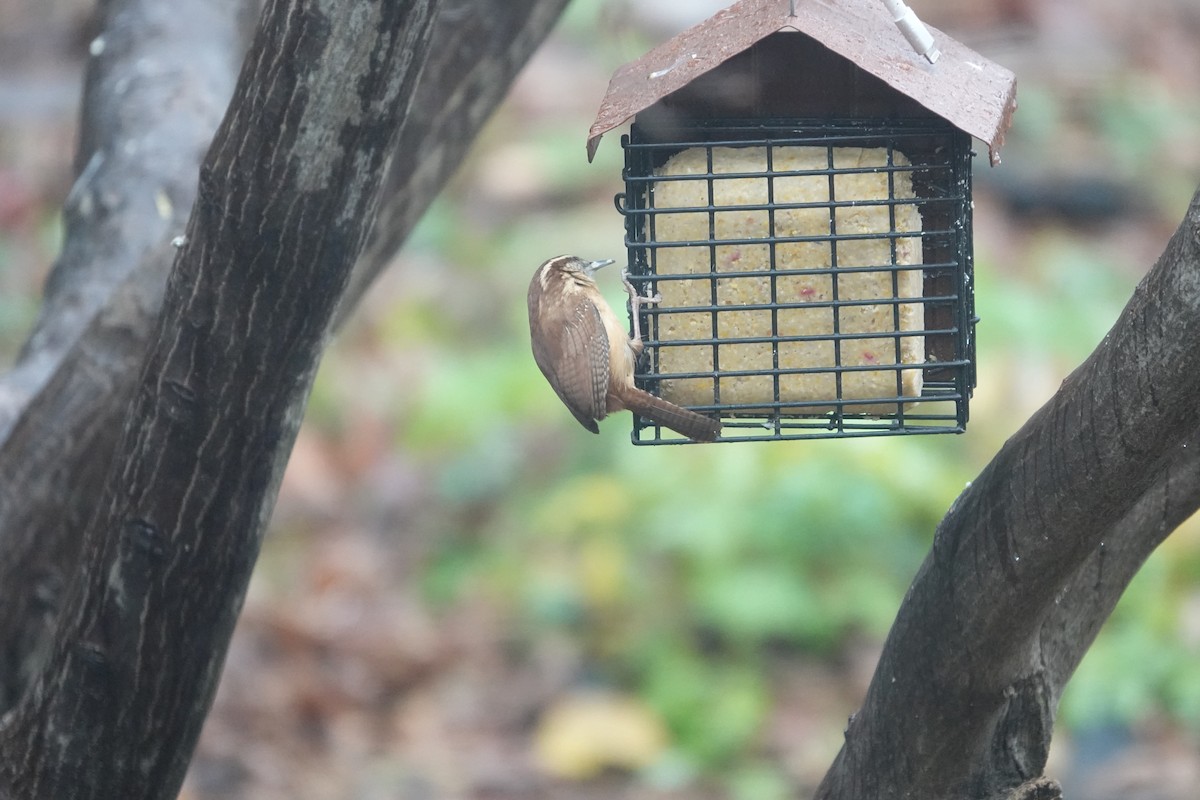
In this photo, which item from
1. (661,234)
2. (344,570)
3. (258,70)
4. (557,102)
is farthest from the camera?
(557,102)

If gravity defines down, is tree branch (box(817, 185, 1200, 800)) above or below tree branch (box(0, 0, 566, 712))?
below

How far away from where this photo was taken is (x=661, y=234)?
3.29 metres

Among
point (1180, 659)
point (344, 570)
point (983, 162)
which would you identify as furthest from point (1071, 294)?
point (344, 570)

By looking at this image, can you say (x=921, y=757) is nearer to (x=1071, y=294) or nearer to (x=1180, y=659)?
(x=1180, y=659)

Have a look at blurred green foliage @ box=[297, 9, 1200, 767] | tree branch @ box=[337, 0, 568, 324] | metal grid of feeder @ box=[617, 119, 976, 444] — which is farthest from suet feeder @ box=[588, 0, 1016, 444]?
blurred green foliage @ box=[297, 9, 1200, 767]

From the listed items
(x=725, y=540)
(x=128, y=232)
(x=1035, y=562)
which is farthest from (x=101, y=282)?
(x=725, y=540)

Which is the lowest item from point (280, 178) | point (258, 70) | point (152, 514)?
point (152, 514)

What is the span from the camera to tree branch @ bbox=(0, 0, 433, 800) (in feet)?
8.46

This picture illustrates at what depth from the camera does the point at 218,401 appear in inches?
111

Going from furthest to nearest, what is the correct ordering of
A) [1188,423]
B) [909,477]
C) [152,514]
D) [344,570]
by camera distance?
[344,570], [909,477], [152,514], [1188,423]

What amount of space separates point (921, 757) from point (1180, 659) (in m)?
4.85

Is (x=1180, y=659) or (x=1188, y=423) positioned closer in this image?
(x=1188, y=423)

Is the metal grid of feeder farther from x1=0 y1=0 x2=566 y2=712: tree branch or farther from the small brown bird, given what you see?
x1=0 y1=0 x2=566 y2=712: tree branch

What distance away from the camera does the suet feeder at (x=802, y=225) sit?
3.03 meters
